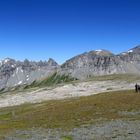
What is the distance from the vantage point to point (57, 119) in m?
74.6

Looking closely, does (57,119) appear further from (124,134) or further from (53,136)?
(124,134)

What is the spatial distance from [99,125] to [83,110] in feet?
81.0

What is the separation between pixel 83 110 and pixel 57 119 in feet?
38.4

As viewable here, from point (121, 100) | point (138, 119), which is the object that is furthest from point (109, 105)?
point (138, 119)

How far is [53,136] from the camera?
51.7 meters

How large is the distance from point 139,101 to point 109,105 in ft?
26.0

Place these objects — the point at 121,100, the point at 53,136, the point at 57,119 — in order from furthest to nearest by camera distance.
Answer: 1. the point at 121,100
2. the point at 57,119
3. the point at 53,136

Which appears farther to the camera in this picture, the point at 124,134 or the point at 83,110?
the point at 83,110

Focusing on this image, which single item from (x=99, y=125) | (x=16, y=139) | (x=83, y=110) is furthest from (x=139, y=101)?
(x=16, y=139)

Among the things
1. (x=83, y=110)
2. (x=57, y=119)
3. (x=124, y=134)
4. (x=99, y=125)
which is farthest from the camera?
(x=83, y=110)

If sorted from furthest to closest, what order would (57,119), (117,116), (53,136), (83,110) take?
(83,110) < (57,119) < (117,116) < (53,136)

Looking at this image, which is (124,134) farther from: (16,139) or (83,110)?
(83,110)

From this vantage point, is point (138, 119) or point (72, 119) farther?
point (72, 119)

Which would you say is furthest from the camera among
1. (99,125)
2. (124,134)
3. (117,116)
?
(117,116)
